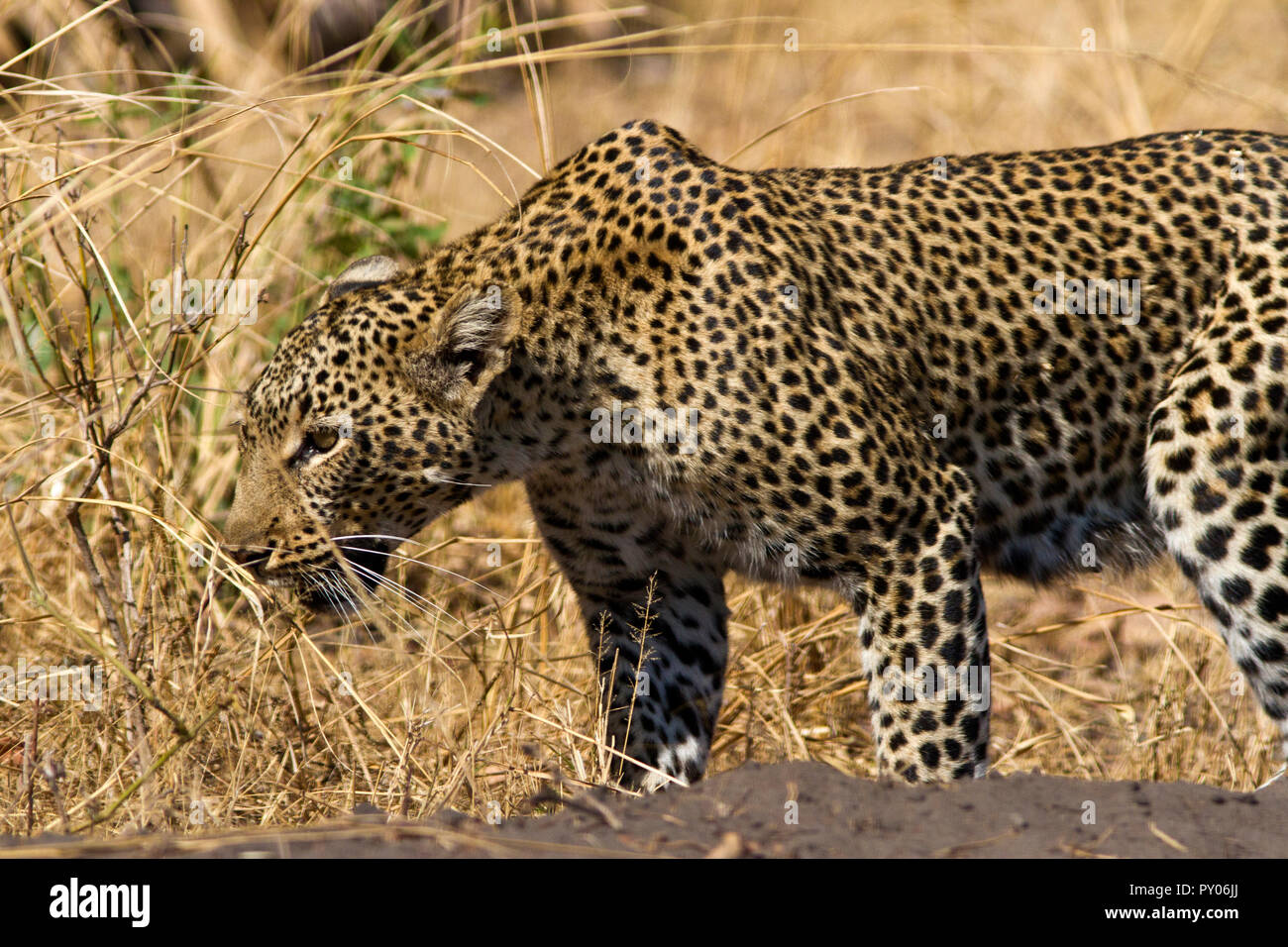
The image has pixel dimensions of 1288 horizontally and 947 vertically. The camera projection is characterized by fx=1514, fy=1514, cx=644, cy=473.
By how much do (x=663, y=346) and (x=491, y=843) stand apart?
2.11 m

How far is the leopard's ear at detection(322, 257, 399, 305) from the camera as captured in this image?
583 cm

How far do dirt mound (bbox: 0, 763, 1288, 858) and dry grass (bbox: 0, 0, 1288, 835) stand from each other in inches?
31.7

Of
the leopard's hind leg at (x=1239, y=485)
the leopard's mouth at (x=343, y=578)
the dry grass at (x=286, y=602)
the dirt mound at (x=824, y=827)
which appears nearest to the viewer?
the dirt mound at (x=824, y=827)

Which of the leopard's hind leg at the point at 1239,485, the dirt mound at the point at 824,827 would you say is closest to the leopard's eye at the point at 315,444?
the dirt mound at the point at 824,827

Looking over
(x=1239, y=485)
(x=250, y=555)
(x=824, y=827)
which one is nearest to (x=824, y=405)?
(x=1239, y=485)

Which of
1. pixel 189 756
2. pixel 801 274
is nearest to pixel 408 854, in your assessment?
pixel 189 756

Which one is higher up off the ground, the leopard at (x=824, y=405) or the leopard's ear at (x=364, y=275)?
the leopard's ear at (x=364, y=275)

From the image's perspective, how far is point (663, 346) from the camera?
17.2 feet

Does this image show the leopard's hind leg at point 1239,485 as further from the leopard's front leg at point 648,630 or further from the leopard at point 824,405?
the leopard's front leg at point 648,630

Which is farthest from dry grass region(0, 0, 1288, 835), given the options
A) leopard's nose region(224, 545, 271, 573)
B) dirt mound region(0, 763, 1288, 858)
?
dirt mound region(0, 763, 1288, 858)

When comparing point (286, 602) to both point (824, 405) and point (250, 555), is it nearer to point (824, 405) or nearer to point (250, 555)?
point (250, 555)

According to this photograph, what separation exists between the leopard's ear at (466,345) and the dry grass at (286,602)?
62 cm

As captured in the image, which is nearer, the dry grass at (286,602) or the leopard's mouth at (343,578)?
the dry grass at (286,602)

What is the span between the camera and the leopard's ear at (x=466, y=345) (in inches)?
199
